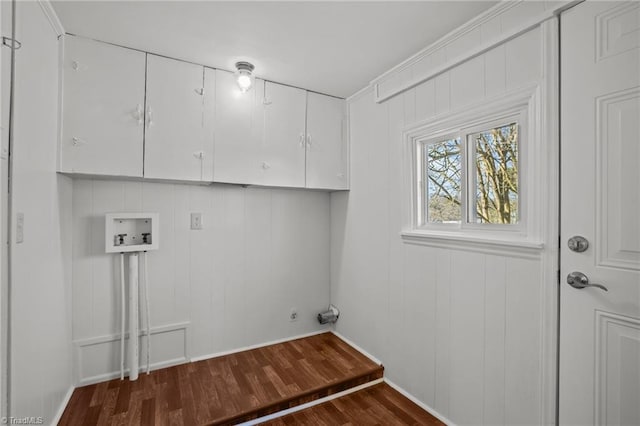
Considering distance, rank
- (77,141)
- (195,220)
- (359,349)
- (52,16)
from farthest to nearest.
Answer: (359,349)
(195,220)
(77,141)
(52,16)

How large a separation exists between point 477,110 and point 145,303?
8.46ft

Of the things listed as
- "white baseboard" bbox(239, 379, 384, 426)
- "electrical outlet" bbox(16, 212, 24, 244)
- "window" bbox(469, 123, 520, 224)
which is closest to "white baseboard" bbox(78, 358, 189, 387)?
"white baseboard" bbox(239, 379, 384, 426)

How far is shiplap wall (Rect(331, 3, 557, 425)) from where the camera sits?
1.44 meters

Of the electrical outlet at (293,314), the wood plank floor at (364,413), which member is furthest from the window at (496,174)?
the electrical outlet at (293,314)

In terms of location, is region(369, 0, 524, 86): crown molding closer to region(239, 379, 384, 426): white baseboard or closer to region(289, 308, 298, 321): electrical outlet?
region(289, 308, 298, 321): electrical outlet

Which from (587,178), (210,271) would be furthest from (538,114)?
(210,271)

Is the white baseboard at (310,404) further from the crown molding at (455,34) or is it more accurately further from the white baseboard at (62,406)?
the crown molding at (455,34)

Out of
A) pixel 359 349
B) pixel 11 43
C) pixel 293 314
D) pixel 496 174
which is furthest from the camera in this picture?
pixel 293 314

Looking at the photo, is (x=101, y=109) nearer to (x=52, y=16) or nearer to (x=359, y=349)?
(x=52, y=16)

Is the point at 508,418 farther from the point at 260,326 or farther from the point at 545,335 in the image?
the point at 260,326

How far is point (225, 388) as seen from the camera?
2.02 metres

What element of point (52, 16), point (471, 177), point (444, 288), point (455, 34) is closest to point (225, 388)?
point (444, 288)

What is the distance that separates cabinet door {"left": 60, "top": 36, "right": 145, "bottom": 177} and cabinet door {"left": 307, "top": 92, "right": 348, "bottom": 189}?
1278 mm

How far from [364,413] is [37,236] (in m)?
2.10
